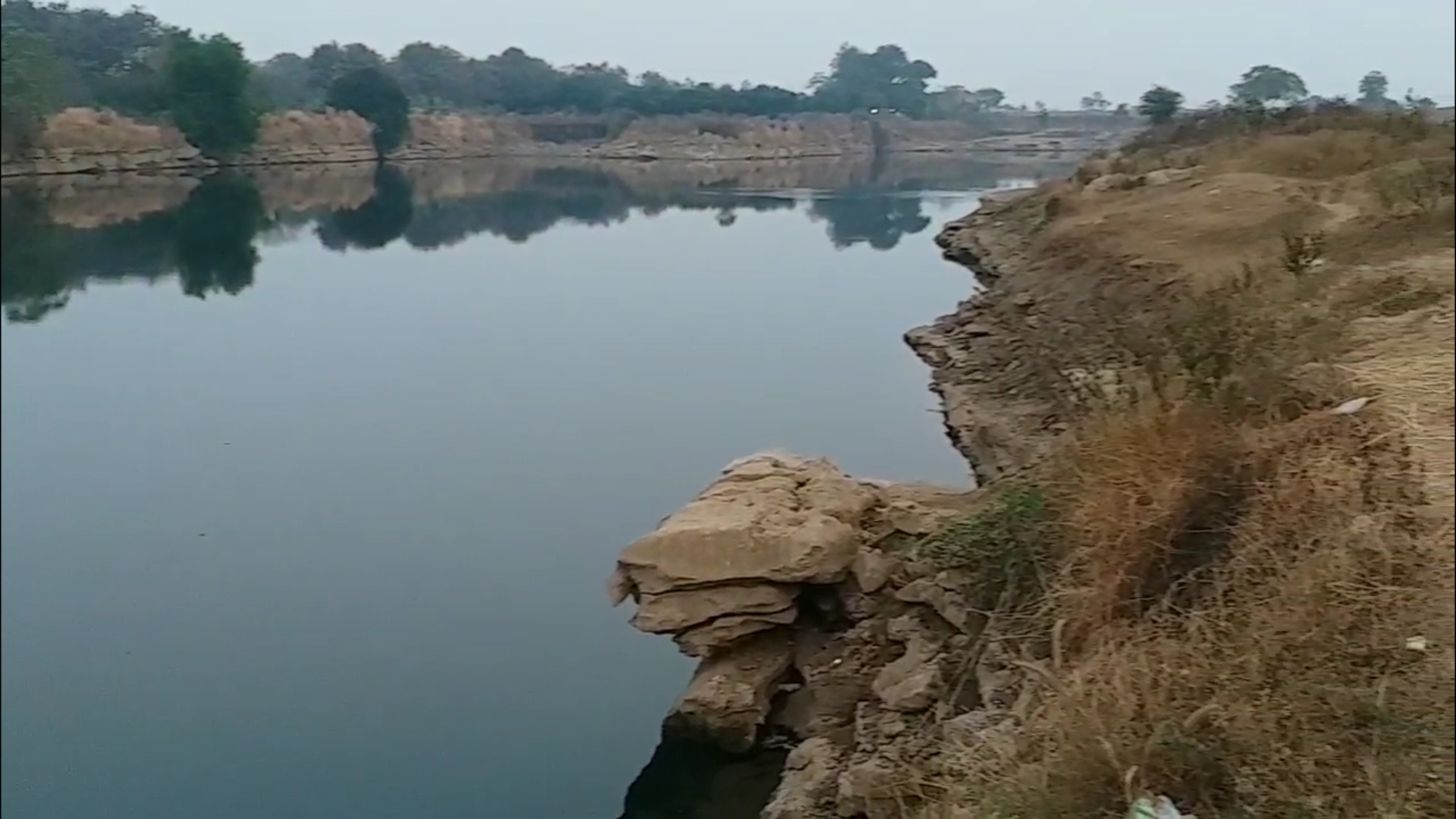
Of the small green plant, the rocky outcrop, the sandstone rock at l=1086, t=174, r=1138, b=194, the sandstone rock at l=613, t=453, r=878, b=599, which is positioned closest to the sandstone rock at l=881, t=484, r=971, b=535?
the rocky outcrop

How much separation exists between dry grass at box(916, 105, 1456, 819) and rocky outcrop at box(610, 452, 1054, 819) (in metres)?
0.97

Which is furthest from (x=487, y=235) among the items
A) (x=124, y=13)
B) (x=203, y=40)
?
(x=124, y=13)

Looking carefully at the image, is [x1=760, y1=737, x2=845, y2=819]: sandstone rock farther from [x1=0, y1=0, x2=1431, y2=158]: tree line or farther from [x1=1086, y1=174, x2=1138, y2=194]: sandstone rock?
[x1=1086, y1=174, x2=1138, y2=194]: sandstone rock

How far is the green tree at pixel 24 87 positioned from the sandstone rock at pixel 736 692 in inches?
165

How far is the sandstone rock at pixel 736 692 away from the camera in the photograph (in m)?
6.72

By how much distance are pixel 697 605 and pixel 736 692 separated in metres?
0.46

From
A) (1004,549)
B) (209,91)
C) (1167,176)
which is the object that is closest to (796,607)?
(1004,549)

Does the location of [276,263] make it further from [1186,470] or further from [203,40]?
[1186,470]

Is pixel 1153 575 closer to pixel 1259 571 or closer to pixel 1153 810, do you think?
pixel 1259 571

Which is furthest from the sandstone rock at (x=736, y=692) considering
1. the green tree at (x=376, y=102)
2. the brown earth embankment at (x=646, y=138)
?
the green tree at (x=376, y=102)

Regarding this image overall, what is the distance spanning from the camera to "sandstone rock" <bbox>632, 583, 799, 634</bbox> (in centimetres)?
682

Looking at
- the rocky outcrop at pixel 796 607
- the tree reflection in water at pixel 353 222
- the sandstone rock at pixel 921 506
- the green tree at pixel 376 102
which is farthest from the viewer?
the green tree at pixel 376 102

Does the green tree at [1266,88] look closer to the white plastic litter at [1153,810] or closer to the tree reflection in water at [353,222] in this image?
the tree reflection in water at [353,222]

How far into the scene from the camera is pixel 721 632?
685cm
